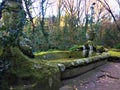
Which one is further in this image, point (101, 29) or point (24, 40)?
point (101, 29)

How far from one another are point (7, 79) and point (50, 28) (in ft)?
56.2

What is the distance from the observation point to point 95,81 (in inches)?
333

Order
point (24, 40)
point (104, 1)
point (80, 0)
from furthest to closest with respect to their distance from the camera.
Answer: point (80, 0)
point (104, 1)
point (24, 40)

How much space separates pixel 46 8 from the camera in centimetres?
2262

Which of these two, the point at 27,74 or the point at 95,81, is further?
the point at 95,81

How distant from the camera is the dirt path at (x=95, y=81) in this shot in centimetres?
747

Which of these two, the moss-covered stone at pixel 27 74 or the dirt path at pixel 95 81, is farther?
the dirt path at pixel 95 81

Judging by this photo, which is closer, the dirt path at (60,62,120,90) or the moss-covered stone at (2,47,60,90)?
the moss-covered stone at (2,47,60,90)

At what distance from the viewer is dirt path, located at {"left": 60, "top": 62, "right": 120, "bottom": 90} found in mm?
7472

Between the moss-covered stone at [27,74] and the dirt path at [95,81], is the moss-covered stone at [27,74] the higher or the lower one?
the higher one

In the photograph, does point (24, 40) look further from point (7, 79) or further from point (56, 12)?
point (56, 12)

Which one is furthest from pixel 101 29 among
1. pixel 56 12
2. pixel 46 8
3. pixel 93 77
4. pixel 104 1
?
pixel 93 77

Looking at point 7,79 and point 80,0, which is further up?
point 80,0

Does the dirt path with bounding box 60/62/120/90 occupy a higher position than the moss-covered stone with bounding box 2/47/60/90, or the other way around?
the moss-covered stone with bounding box 2/47/60/90
